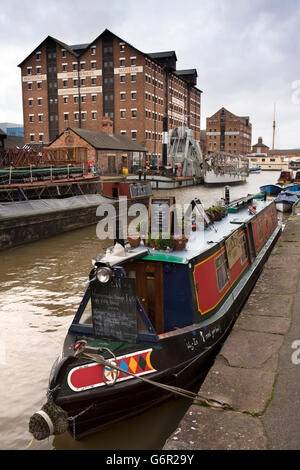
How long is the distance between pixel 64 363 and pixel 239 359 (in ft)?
8.20

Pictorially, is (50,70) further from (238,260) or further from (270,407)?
(270,407)

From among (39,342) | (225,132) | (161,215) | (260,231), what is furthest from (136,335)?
(225,132)

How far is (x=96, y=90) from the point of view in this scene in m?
57.0

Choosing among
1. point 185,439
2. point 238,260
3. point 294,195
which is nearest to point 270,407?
point 185,439

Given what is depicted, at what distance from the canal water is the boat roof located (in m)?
1.49

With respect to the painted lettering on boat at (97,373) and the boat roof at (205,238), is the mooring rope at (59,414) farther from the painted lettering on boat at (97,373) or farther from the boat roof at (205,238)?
the boat roof at (205,238)

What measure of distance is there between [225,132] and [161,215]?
11380cm

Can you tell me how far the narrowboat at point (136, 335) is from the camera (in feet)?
16.6

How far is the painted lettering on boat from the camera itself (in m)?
5.04

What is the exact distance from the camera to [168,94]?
64.5 metres

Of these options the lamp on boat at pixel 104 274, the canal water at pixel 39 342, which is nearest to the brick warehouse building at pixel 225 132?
the canal water at pixel 39 342

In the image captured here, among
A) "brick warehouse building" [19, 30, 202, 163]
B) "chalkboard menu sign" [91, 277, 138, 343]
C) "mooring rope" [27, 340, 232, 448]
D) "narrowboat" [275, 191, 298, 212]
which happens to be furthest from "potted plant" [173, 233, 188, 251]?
"brick warehouse building" [19, 30, 202, 163]

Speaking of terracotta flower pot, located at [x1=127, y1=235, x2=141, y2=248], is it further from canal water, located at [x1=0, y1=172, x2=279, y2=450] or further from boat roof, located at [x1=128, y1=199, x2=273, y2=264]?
canal water, located at [x1=0, y1=172, x2=279, y2=450]

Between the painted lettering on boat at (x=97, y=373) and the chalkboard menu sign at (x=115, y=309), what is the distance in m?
0.38
